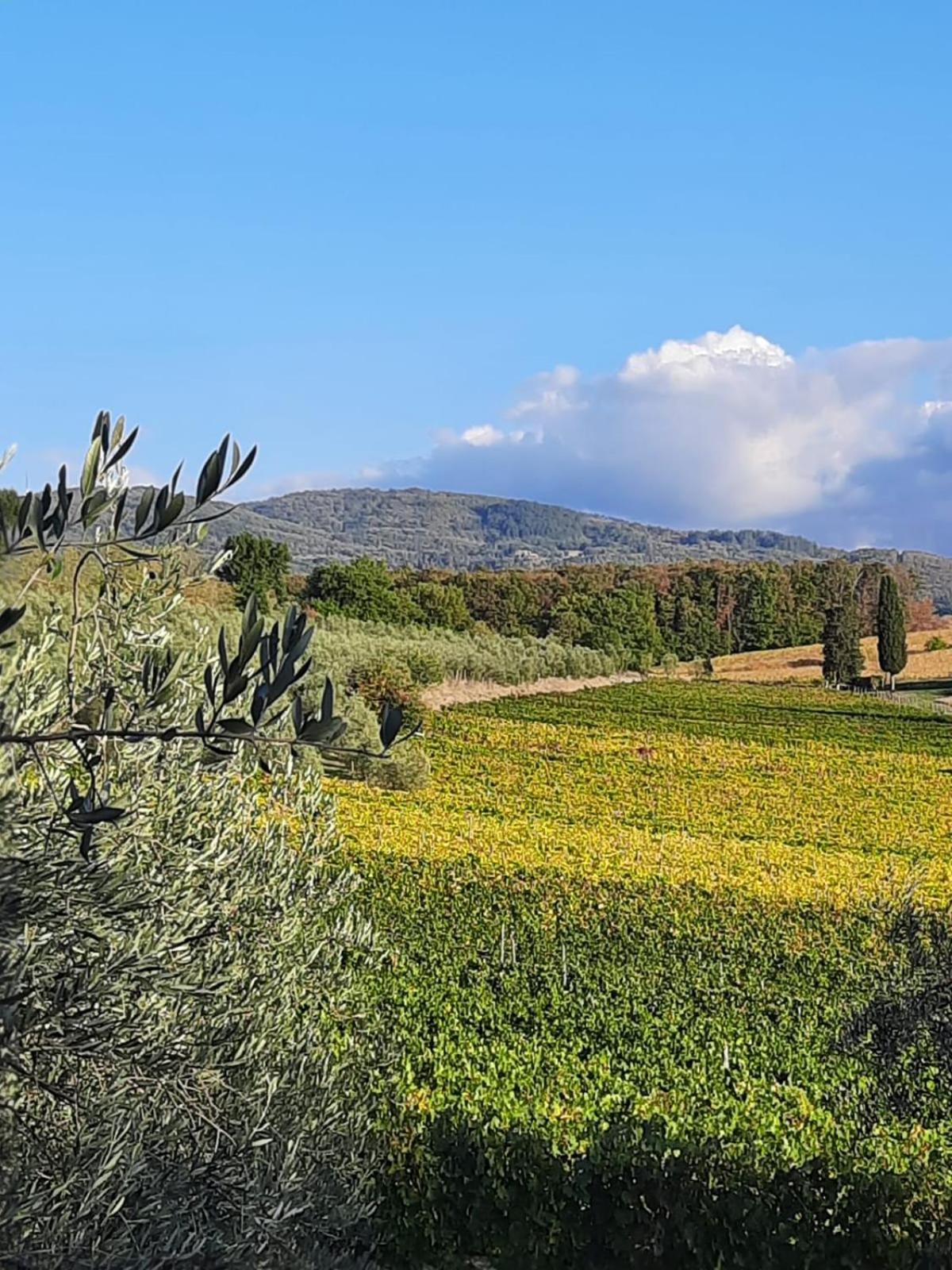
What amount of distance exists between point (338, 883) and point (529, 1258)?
3.78 m

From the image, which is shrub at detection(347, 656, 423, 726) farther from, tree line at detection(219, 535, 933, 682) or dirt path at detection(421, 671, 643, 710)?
tree line at detection(219, 535, 933, 682)

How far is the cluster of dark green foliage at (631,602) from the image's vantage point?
78062 millimetres

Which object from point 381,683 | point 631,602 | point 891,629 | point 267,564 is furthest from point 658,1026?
point 631,602

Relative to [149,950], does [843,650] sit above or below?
below

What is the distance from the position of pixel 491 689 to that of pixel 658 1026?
52473 mm

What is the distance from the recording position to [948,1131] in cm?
797

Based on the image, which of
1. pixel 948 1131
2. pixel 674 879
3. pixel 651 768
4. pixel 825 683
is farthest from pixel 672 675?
pixel 948 1131

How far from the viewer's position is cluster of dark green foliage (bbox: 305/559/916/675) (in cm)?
7806

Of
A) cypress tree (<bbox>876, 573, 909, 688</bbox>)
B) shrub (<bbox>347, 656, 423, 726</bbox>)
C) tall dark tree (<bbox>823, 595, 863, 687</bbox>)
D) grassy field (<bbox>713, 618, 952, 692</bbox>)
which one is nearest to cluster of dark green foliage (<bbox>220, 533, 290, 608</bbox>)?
shrub (<bbox>347, 656, 423, 726</bbox>)

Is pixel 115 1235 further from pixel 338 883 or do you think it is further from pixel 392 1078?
pixel 392 1078

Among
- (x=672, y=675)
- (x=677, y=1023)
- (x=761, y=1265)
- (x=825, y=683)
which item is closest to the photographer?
(x=761, y=1265)

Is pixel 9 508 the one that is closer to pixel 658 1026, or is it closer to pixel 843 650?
pixel 658 1026

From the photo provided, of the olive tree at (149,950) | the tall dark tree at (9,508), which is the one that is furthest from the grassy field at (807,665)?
the tall dark tree at (9,508)

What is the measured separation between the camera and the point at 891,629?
73.6 meters
